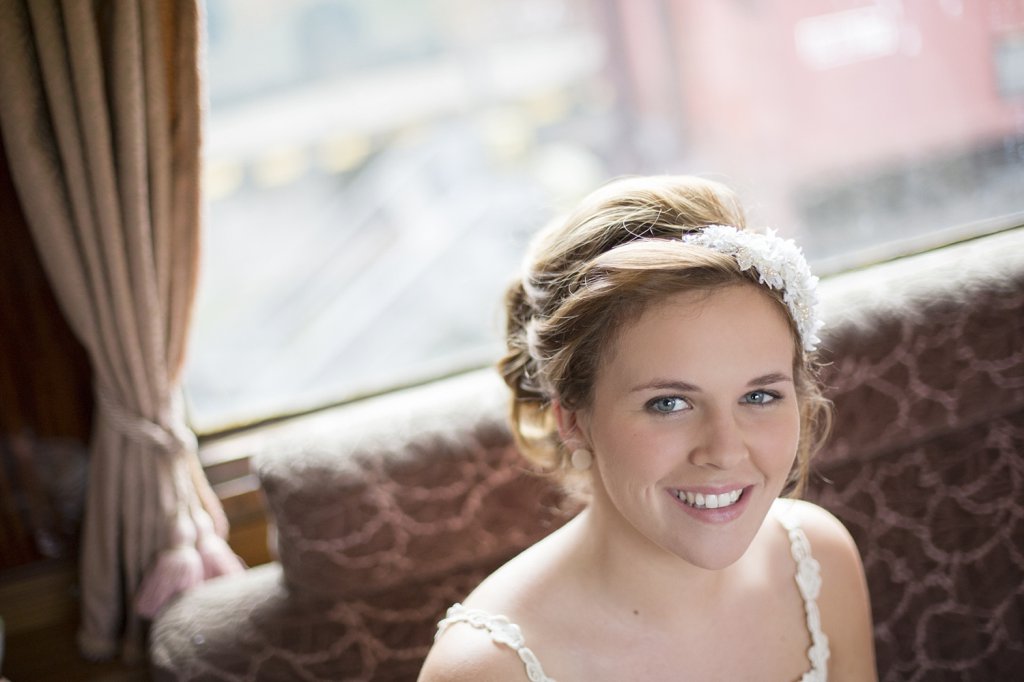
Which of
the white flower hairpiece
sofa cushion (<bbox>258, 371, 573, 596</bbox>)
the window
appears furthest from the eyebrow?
the window

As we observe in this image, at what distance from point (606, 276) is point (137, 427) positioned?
3.89 ft

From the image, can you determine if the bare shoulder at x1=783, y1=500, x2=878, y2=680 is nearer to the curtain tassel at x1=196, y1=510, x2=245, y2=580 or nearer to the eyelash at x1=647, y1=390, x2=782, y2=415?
the eyelash at x1=647, y1=390, x2=782, y2=415

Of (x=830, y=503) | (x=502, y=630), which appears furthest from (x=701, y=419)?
(x=830, y=503)

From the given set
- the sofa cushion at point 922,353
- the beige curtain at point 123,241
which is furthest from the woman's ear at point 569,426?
the beige curtain at point 123,241

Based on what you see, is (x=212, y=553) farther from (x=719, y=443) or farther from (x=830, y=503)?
(x=830, y=503)

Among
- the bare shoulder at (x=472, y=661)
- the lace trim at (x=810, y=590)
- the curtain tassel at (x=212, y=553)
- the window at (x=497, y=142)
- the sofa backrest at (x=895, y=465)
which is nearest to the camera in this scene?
the bare shoulder at (x=472, y=661)

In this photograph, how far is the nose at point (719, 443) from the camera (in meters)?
1.28

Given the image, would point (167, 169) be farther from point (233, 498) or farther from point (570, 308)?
point (570, 308)

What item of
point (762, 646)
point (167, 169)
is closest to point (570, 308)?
point (762, 646)

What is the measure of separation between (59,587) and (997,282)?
230cm

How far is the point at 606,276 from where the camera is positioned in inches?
53.4

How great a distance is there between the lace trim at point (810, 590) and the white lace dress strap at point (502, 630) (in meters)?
0.49

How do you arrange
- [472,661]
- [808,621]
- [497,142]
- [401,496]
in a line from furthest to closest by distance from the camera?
[497,142] < [401,496] < [808,621] < [472,661]

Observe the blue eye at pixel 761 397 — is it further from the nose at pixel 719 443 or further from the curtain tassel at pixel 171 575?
the curtain tassel at pixel 171 575
